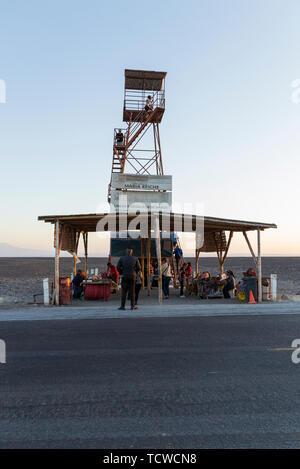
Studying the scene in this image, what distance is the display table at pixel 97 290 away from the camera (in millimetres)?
16547

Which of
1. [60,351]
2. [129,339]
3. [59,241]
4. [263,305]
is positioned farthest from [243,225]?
[60,351]

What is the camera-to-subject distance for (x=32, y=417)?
4094 millimetres

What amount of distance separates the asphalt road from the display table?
25.4 feet

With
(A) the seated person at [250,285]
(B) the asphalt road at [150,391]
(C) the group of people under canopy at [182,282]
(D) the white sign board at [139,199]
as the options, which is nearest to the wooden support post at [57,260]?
(C) the group of people under canopy at [182,282]

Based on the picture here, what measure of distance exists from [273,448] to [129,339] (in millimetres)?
5029

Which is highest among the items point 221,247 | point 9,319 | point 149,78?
point 149,78

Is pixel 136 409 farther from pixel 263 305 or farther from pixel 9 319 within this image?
pixel 263 305

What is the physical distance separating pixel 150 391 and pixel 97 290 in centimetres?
1200

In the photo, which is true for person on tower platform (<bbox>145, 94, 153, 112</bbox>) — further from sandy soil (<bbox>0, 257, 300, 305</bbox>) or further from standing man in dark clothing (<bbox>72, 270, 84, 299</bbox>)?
sandy soil (<bbox>0, 257, 300, 305</bbox>)

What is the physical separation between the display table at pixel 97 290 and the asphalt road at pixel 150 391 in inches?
305

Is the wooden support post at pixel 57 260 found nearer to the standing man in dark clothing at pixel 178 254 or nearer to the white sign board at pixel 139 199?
the white sign board at pixel 139 199

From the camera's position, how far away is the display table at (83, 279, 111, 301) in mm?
16547

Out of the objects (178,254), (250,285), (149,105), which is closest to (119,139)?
(149,105)
